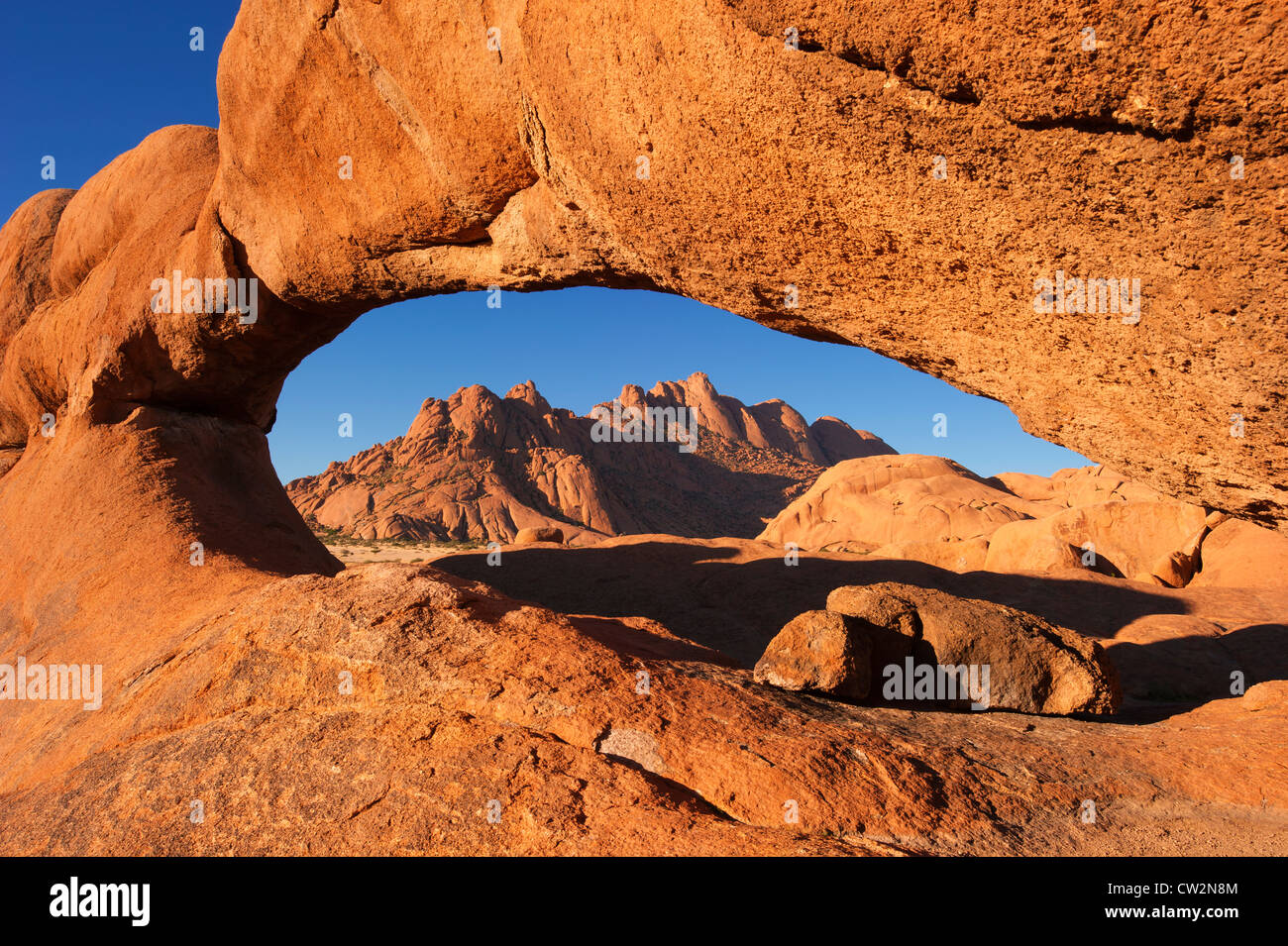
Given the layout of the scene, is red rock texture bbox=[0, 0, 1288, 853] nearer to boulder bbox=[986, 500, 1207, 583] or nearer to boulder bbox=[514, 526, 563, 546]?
boulder bbox=[986, 500, 1207, 583]

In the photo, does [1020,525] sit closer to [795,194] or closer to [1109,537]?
[1109,537]

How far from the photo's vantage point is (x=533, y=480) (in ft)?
146

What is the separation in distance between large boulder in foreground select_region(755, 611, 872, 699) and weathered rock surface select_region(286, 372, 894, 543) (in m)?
26.7

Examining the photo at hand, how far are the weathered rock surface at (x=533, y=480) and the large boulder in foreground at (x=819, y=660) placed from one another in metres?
26.7

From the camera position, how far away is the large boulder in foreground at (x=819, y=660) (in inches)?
179

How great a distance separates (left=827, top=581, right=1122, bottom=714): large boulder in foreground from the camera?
5.08 metres

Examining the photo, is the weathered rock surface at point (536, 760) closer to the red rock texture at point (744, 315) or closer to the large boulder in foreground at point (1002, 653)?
the red rock texture at point (744, 315)

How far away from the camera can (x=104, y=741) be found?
425cm

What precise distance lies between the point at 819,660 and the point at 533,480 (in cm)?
4076

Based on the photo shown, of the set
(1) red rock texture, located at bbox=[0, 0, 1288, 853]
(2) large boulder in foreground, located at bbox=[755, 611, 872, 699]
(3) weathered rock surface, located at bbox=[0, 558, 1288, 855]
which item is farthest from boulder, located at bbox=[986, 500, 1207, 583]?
(2) large boulder in foreground, located at bbox=[755, 611, 872, 699]

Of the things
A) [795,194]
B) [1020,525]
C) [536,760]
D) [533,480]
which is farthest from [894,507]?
[533,480]
